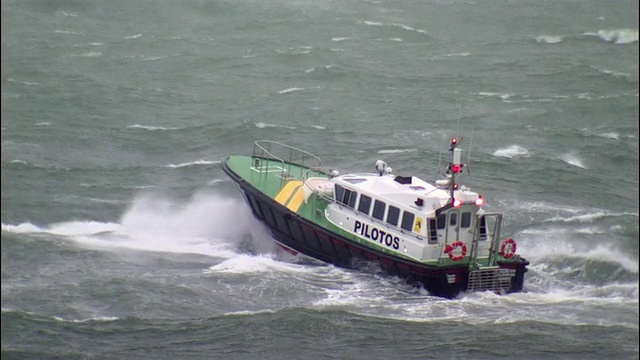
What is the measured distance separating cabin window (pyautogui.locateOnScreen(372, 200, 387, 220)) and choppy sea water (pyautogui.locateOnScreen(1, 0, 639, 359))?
4.83 ft

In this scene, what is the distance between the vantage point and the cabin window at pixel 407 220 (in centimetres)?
2817

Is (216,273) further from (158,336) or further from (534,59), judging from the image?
(534,59)

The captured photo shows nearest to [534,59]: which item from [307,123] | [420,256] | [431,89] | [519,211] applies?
[431,89]

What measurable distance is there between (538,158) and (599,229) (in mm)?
6814

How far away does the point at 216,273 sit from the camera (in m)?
28.8

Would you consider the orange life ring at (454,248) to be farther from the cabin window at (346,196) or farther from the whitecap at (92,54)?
the whitecap at (92,54)

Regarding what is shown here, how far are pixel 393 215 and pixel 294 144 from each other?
498 inches

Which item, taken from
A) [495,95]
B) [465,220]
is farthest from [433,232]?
[495,95]

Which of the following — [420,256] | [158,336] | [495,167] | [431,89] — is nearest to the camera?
[158,336]

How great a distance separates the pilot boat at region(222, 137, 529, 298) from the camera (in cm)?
2777

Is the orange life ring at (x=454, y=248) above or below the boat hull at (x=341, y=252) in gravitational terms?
above

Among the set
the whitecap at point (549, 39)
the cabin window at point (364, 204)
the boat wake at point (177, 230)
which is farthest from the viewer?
the whitecap at point (549, 39)

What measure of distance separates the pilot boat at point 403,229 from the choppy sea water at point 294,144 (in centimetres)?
47

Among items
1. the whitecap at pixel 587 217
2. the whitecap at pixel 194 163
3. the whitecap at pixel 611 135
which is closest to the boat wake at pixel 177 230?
the whitecap at pixel 194 163
